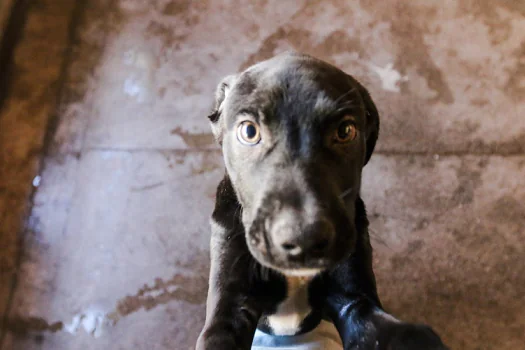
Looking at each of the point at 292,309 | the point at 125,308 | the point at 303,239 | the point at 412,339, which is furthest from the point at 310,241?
the point at 125,308

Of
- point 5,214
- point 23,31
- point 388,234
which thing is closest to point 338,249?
point 388,234

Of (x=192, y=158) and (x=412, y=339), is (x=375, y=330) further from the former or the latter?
(x=192, y=158)

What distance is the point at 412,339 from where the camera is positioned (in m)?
1.42

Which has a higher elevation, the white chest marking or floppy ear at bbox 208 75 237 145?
floppy ear at bbox 208 75 237 145

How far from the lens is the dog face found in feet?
4.65

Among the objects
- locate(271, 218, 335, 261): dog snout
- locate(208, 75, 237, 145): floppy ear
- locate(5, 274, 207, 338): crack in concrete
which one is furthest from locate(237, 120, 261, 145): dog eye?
locate(5, 274, 207, 338): crack in concrete

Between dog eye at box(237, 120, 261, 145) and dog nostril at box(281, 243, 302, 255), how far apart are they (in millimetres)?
391

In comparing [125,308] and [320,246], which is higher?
[320,246]

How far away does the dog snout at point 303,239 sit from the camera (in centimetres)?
137

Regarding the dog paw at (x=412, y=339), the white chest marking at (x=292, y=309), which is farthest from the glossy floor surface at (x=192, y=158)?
the dog paw at (x=412, y=339)

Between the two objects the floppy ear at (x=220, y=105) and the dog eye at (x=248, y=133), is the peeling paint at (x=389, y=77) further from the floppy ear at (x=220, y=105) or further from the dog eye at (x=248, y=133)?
the dog eye at (x=248, y=133)

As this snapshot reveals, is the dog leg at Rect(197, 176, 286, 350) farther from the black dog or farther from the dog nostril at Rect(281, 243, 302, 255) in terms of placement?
the dog nostril at Rect(281, 243, 302, 255)

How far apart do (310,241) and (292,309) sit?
0.55 m

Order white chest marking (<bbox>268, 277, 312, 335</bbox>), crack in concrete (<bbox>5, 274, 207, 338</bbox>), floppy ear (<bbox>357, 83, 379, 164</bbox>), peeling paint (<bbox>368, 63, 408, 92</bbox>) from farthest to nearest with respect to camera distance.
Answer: peeling paint (<bbox>368, 63, 408, 92</bbox>) < crack in concrete (<bbox>5, 274, 207, 338</bbox>) < floppy ear (<bbox>357, 83, 379, 164</bbox>) < white chest marking (<bbox>268, 277, 312, 335</bbox>)
